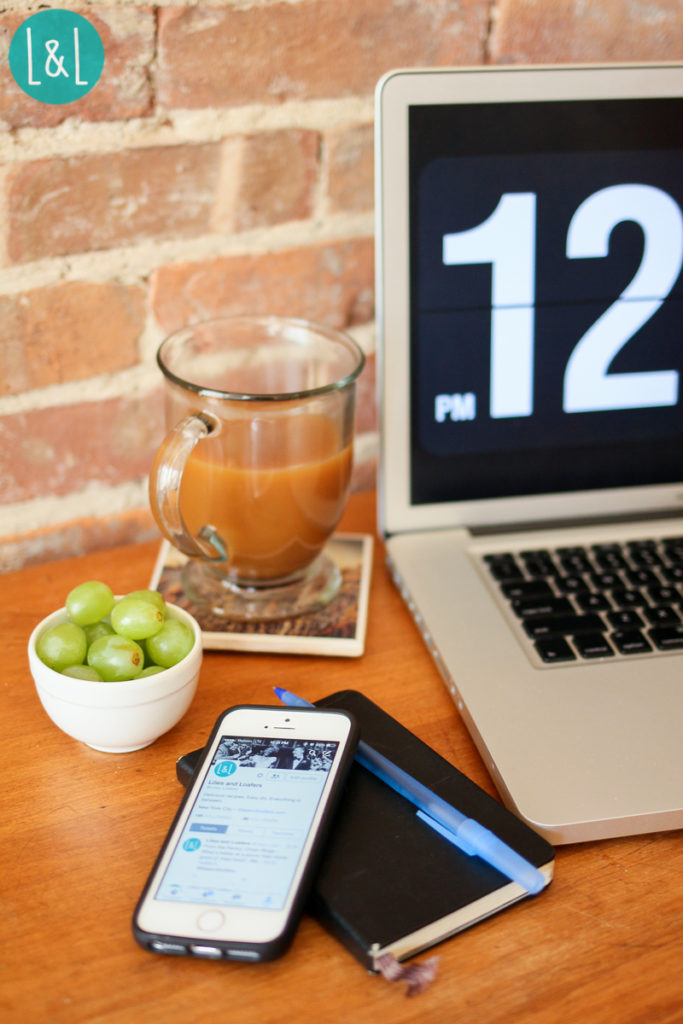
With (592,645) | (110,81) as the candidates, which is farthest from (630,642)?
(110,81)

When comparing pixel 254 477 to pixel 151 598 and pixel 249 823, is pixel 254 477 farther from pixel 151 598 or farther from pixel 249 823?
pixel 249 823

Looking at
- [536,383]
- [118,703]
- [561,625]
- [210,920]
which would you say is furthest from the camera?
[536,383]

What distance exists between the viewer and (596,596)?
0.70 m

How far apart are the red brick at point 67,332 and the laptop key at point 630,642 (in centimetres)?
47

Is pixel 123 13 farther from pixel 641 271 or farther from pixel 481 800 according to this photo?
pixel 481 800

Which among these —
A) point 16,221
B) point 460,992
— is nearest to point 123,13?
point 16,221

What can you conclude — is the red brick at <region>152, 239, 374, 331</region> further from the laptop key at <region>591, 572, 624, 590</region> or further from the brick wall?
the laptop key at <region>591, 572, 624, 590</region>

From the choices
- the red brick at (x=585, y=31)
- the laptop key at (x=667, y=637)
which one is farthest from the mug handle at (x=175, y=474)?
the red brick at (x=585, y=31)

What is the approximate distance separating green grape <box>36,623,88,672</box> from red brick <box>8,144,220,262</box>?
1.08ft

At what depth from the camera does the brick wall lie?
2.43 ft

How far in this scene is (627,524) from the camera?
2.68ft

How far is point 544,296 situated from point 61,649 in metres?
0.46

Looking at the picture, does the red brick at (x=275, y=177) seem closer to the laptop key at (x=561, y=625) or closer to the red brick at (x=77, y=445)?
the red brick at (x=77, y=445)

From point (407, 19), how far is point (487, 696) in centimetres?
58
